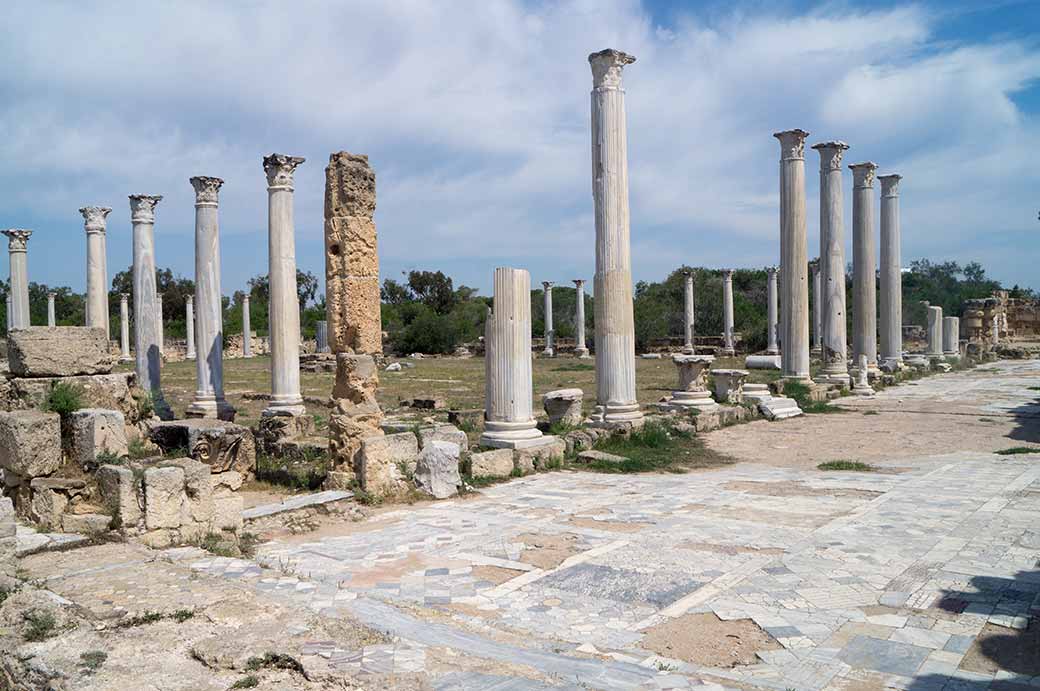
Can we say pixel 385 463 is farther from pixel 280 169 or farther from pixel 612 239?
pixel 280 169

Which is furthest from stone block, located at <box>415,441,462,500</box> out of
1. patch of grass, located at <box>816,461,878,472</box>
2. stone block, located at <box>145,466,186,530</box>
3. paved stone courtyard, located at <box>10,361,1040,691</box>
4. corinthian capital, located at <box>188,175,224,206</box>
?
corinthian capital, located at <box>188,175,224,206</box>

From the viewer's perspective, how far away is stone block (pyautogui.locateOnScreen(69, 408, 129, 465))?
8.44m

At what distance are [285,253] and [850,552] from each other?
12.1m

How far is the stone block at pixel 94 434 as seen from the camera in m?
8.44

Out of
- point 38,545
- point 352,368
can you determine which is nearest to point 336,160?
point 352,368

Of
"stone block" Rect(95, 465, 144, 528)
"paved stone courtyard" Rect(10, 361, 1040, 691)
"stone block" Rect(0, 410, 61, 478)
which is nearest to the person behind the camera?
"paved stone courtyard" Rect(10, 361, 1040, 691)

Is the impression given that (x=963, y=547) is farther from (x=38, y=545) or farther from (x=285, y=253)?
(x=285, y=253)

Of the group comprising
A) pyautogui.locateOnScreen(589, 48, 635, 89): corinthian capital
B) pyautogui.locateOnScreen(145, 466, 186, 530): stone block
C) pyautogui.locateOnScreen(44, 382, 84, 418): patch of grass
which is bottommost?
A: pyautogui.locateOnScreen(145, 466, 186, 530): stone block

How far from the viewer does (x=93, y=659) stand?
4.30 meters

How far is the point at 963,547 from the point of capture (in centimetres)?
673

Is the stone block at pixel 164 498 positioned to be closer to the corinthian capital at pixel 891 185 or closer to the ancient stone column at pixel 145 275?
the ancient stone column at pixel 145 275

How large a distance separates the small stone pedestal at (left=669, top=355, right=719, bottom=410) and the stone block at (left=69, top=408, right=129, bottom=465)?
10.6m

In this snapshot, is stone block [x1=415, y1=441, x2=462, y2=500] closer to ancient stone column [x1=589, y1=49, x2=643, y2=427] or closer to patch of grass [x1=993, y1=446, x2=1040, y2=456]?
ancient stone column [x1=589, y1=49, x2=643, y2=427]

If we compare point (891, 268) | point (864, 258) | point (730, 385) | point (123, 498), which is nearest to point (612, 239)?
point (730, 385)
